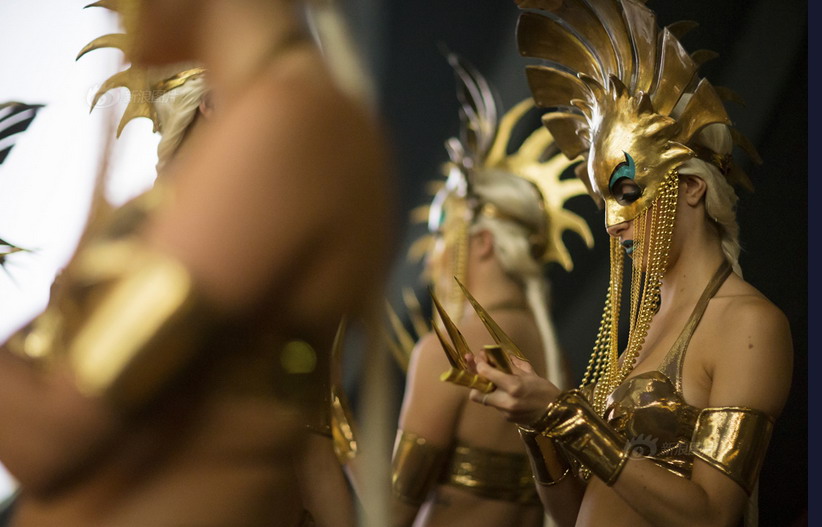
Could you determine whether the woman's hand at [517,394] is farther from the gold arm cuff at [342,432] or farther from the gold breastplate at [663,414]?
the gold arm cuff at [342,432]

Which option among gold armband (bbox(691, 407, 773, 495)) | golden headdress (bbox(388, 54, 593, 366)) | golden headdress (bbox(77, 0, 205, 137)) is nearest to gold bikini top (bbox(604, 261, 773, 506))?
gold armband (bbox(691, 407, 773, 495))

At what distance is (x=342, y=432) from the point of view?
2.41 ft

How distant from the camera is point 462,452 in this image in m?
2.48

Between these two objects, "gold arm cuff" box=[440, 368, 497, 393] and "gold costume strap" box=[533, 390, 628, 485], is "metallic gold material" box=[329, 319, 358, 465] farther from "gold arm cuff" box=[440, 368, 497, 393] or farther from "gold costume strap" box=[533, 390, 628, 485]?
"gold costume strap" box=[533, 390, 628, 485]

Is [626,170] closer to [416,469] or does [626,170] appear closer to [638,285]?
[638,285]

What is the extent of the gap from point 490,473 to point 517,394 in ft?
3.53

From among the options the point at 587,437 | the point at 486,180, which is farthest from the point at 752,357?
the point at 486,180

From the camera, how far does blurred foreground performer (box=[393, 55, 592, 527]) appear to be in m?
2.46

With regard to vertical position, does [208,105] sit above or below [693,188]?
above

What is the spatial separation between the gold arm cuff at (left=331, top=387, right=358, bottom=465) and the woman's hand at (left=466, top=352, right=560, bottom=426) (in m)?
0.63

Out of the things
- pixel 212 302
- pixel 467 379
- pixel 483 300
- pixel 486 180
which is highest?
pixel 212 302

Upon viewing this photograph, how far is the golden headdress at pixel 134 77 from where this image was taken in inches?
22.9

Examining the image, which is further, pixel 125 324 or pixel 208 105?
pixel 208 105

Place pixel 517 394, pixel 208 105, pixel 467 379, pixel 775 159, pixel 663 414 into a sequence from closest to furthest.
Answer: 1. pixel 208 105
2. pixel 467 379
3. pixel 517 394
4. pixel 663 414
5. pixel 775 159
